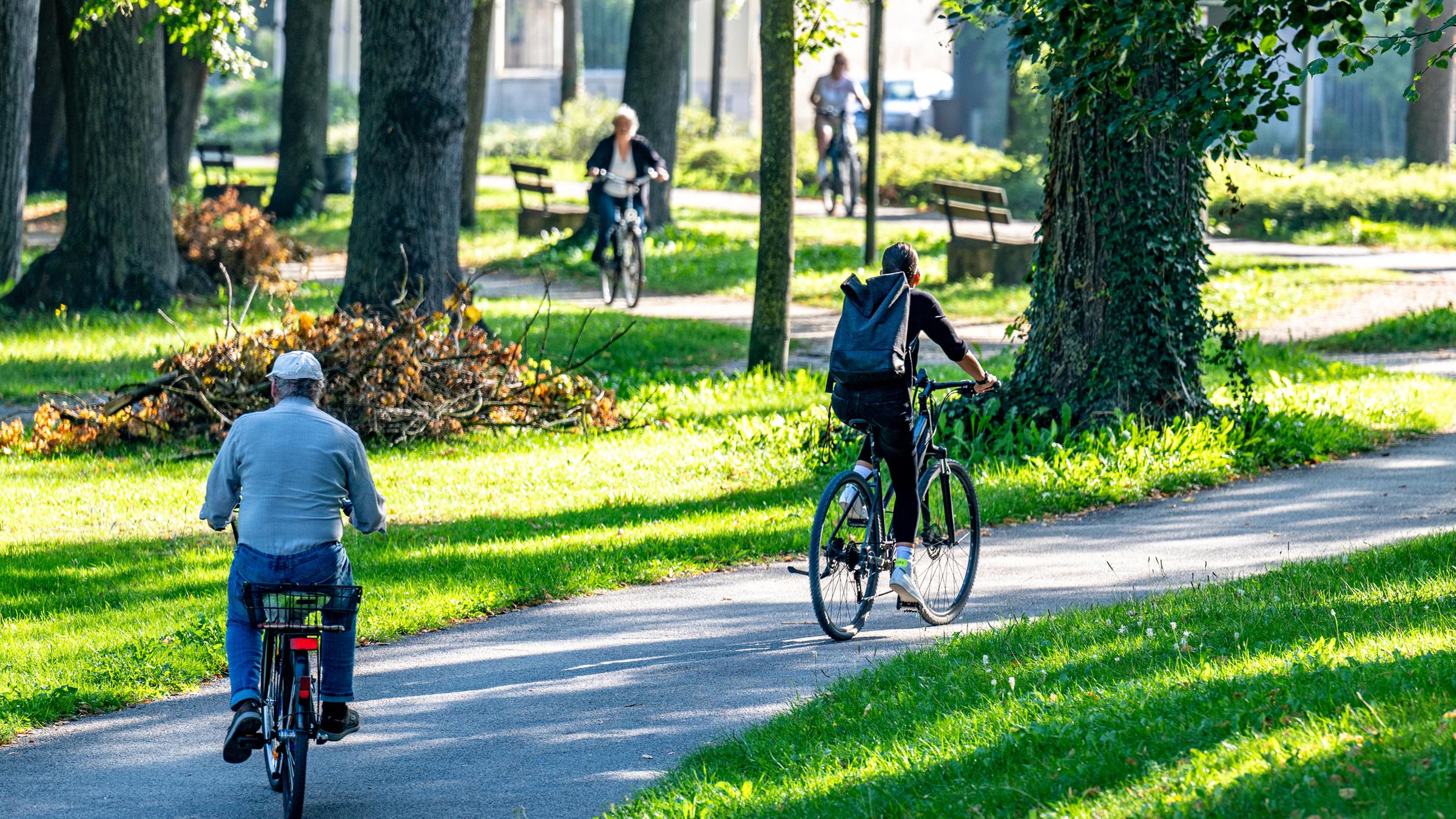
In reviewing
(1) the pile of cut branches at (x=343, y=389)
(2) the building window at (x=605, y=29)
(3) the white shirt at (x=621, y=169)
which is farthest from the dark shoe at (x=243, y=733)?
(2) the building window at (x=605, y=29)

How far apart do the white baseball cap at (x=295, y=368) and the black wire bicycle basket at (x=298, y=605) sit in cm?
69

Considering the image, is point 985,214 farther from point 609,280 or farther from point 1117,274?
point 1117,274

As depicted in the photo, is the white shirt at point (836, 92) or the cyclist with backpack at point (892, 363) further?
the white shirt at point (836, 92)

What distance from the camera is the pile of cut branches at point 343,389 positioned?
11375 millimetres

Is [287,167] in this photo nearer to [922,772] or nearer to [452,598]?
[452,598]

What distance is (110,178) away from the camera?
1681cm

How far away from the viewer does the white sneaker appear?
7102 millimetres

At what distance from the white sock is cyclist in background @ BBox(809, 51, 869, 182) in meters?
18.7

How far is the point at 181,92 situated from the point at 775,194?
730 inches

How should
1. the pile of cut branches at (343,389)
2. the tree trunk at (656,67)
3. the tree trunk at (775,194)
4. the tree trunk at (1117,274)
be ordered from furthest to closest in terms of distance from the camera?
the tree trunk at (656,67), the tree trunk at (775,194), the pile of cut branches at (343,389), the tree trunk at (1117,274)

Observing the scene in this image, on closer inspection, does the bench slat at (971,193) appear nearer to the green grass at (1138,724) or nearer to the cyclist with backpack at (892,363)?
the cyclist with backpack at (892,363)

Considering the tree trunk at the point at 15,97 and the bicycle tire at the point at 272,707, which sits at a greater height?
the tree trunk at the point at 15,97

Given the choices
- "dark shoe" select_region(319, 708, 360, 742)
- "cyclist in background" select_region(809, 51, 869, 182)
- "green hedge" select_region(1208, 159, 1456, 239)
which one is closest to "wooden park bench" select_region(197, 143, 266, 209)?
"cyclist in background" select_region(809, 51, 869, 182)

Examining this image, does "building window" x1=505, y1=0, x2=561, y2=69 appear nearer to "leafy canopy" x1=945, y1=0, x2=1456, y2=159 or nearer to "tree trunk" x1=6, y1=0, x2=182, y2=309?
Result: "tree trunk" x1=6, y1=0, x2=182, y2=309
